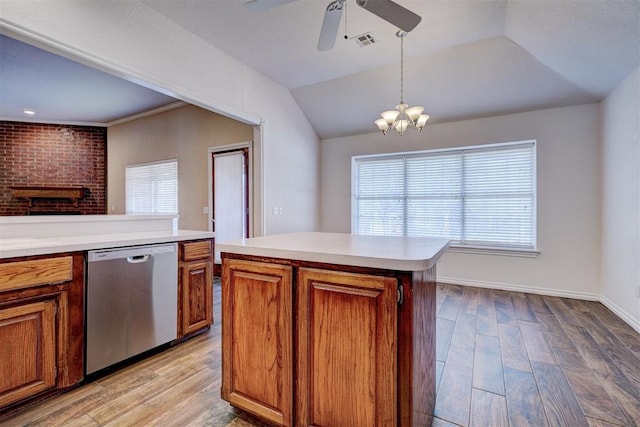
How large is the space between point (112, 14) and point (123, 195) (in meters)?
4.53

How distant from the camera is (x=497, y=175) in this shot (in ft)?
13.5

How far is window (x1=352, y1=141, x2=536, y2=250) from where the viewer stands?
3.99 m

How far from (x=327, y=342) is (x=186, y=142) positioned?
4.84 metres

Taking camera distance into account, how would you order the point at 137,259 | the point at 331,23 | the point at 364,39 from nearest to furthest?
the point at 331,23 → the point at 137,259 → the point at 364,39

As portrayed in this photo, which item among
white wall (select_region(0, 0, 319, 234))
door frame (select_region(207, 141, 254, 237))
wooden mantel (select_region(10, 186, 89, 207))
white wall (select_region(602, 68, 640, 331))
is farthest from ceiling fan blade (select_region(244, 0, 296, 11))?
wooden mantel (select_region(10, 186, 89, 207))

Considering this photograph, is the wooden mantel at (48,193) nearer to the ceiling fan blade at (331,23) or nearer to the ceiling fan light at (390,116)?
the ceiling fan blade at (331,23)

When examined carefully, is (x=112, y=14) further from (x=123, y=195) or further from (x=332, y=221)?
(x=123, y=195)

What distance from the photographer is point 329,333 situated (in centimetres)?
128

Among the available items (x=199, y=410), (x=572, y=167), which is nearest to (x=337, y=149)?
(x=572, y=167)

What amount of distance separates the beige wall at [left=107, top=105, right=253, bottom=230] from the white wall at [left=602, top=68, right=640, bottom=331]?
14.3 ft

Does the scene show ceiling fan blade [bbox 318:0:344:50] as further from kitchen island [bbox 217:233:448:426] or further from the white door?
the white door

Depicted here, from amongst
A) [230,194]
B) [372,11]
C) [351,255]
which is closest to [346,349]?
[351,255]

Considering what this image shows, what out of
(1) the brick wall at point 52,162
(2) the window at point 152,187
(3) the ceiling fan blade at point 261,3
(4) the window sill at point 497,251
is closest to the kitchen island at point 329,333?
(3) the ceiling fan blade at point 261,3

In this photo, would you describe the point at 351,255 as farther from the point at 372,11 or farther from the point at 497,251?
the point at 497,251
